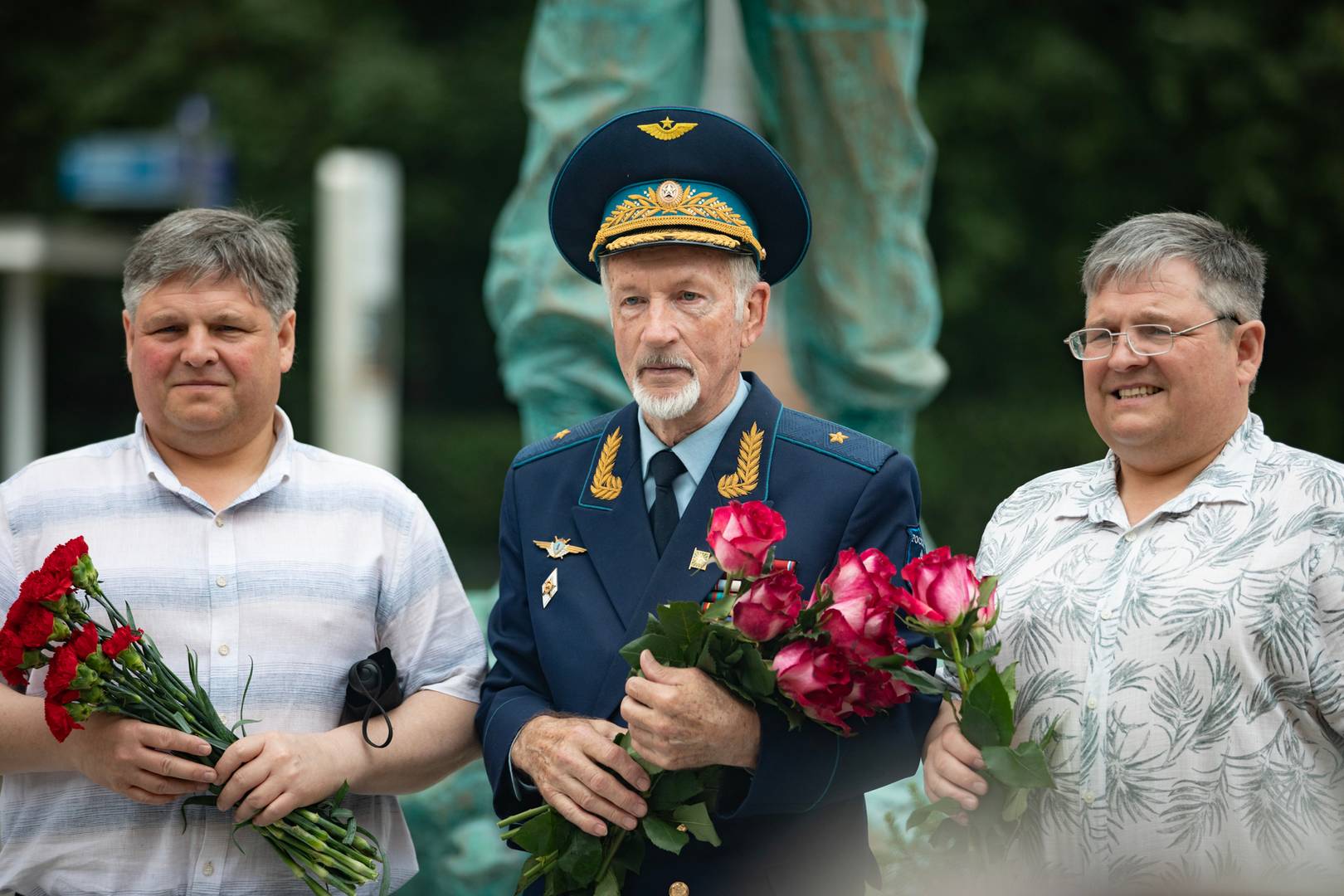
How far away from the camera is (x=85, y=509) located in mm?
2877

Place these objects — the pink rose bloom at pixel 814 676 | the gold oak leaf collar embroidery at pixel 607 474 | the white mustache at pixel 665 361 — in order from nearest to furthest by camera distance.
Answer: the pink rose bloom at pixel 814 676 → the white mustache at pixel 665 361 → the gold oak leaf collar embroidery at pixel 607 474

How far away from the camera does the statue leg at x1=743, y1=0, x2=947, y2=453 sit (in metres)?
4.93

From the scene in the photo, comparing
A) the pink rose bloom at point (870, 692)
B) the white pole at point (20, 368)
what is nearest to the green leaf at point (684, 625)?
the pink rose bloom at point (870, 692)

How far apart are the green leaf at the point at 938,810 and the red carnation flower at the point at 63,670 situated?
128 centimetres

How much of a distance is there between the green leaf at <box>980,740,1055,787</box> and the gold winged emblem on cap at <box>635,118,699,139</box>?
1178mm

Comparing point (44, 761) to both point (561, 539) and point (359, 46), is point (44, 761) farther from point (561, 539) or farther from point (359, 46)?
point (359, 46)

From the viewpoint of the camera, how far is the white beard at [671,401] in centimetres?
276

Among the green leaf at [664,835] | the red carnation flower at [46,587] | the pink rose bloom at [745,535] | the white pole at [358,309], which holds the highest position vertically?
the white pole at [358,309]

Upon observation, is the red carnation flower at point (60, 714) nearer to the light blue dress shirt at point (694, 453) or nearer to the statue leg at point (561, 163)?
the light blue dress shirt at point (694, 453)

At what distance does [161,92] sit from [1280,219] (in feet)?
33.1

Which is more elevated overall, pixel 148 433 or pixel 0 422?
pixel 0 422

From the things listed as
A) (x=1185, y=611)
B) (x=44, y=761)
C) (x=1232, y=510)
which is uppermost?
(x=1232, y=510)

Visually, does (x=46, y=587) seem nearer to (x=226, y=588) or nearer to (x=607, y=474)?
(x=226, y=588)

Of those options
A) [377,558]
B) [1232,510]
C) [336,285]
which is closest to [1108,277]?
[1232,510]
